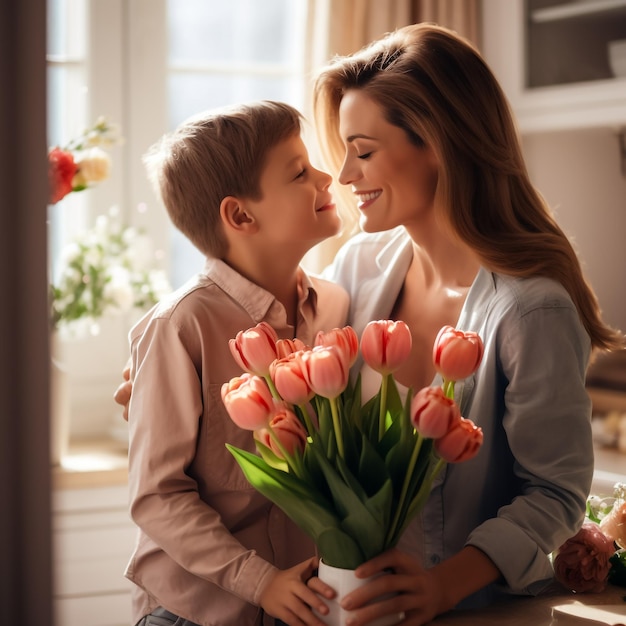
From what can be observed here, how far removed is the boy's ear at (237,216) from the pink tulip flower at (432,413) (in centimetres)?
59

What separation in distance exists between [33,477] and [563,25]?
260cm

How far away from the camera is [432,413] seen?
3.20 ft

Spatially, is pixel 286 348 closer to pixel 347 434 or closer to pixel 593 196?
pixel 347 434

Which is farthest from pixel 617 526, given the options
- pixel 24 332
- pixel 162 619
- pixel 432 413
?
pixel 24 332

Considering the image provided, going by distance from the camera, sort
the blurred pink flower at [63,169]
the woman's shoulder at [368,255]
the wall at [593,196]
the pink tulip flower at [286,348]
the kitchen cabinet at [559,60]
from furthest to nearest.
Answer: the wall at [593,196], the kitchen cabinet at [559,60], the blurred pink flower at [63,169], the woman's shoulder at [368,255], the pink tulip flower at [286,348]

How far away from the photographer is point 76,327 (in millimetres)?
2750

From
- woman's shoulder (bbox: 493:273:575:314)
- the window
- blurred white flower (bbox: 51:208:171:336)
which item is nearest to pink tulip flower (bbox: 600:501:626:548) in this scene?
woman's shoulder (bbox: 493:273:575:314)

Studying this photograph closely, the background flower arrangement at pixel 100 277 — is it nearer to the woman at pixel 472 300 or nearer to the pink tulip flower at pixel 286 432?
the woman at pixel 472 300

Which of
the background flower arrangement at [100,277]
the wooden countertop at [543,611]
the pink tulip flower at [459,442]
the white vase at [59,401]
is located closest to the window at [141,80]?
the background flower arrangement at [100,277]

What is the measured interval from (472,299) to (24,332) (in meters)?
0.88

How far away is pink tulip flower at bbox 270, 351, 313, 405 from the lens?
100 centimetres

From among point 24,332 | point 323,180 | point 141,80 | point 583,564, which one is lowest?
point 583,564

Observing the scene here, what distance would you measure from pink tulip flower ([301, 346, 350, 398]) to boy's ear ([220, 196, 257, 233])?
532mm

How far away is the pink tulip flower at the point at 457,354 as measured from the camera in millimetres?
1016
